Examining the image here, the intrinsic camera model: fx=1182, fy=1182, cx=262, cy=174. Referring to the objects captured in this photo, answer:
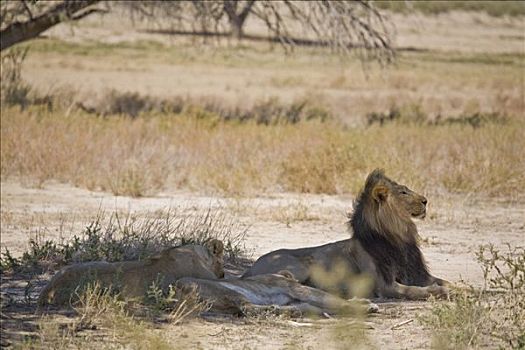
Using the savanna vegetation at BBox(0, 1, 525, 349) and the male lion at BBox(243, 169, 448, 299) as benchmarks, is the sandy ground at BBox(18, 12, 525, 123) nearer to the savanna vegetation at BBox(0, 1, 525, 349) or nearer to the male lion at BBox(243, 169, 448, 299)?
the savanna vegetation at BBox(0, 1, 525, 349)

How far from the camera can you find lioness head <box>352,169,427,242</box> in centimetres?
915

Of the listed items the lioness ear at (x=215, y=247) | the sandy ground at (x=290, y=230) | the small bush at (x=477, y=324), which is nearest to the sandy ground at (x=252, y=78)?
the sandy ground at (x=290, y=230)

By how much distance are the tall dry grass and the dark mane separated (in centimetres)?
581

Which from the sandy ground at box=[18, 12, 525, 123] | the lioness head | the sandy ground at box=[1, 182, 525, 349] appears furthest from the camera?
the sandy ground at box=[18, 12, 525, 123]

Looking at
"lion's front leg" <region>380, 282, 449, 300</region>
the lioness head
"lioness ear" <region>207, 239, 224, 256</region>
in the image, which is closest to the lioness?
"lioness ear" <region>207, 239, 224, 256</region>

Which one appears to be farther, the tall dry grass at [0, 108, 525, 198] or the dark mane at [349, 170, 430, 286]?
the tall dry grass at [0, 108, 525, 198]

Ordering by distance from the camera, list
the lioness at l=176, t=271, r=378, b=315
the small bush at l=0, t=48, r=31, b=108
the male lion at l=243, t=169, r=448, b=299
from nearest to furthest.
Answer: the lioness at l=176, t=271, r=378, b=315
the male lion at l=243, t=169, r=448, b=299
the small bush at l=0, t=48, r=31, b=108

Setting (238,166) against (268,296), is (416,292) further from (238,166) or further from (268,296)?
(238,166)

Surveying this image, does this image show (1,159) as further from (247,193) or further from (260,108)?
(260,108)

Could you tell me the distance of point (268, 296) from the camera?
8.12 metres

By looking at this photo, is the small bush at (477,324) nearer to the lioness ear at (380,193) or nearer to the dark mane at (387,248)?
the dark mane at (387,248)

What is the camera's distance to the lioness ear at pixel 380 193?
9117 mm

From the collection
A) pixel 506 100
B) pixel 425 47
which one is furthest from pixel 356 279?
pixel 425 47

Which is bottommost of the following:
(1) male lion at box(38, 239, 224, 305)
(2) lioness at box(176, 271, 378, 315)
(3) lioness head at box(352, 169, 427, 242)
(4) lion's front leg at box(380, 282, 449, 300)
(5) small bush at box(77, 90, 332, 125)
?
(5) small bush at box(77, 90, 332, 125)
